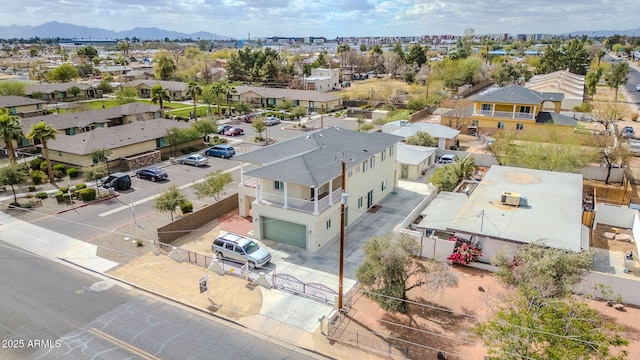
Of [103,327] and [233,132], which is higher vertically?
[233,132]

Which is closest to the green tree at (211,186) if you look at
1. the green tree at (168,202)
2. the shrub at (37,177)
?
the green tree at (168,202)

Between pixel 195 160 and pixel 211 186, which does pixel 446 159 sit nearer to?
pixel 211 186

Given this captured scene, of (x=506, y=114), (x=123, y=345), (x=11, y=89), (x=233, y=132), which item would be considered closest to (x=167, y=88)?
(x=11, y=89)

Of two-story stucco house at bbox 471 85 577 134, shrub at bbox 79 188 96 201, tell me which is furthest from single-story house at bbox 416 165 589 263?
shrub at bbox 79 188 96 201

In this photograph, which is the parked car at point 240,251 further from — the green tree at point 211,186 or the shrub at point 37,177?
the shrub at point 37,177

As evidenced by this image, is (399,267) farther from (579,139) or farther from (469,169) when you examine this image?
(579,139)

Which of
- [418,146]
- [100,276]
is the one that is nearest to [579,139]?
[418,146]

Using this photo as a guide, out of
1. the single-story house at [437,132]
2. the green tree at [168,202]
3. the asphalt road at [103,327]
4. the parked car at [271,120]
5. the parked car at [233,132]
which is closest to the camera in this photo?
the asphalt road at [103,327]
